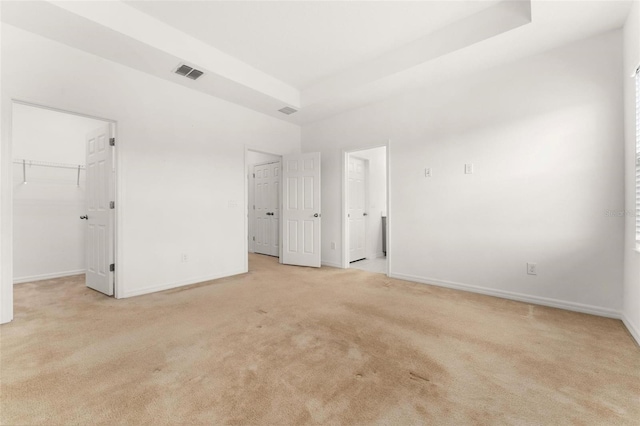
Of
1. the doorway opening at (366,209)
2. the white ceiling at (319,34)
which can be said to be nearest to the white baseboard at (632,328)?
the white ceiling at (319,34)

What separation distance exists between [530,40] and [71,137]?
20.9ft

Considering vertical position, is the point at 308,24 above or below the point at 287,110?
above

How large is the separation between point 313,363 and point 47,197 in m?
4.88

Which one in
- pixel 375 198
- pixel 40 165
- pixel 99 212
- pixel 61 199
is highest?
pixel 40 165

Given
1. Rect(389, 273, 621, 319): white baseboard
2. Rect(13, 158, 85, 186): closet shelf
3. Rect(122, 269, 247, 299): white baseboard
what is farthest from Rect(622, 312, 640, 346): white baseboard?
Rect(13, 158, 85, 186): closet shelf

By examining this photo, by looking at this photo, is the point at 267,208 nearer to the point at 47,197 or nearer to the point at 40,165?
the point at 47,197

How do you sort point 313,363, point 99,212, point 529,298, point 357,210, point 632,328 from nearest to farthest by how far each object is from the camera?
point 313,363
point 632,328
point 529,298
point 99,212
point 357,210

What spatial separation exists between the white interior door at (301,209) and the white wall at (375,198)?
1.45m

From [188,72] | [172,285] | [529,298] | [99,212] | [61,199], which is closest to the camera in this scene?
[529,298]

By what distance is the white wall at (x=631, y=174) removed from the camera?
2193mm

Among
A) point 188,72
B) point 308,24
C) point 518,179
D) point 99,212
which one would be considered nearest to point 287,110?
point 188,72

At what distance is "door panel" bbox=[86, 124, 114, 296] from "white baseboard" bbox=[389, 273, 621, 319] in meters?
3.96

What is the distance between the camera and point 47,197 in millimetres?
4191

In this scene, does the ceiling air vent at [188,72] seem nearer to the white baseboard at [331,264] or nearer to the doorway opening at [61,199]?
the doorway opening at [61,199]
